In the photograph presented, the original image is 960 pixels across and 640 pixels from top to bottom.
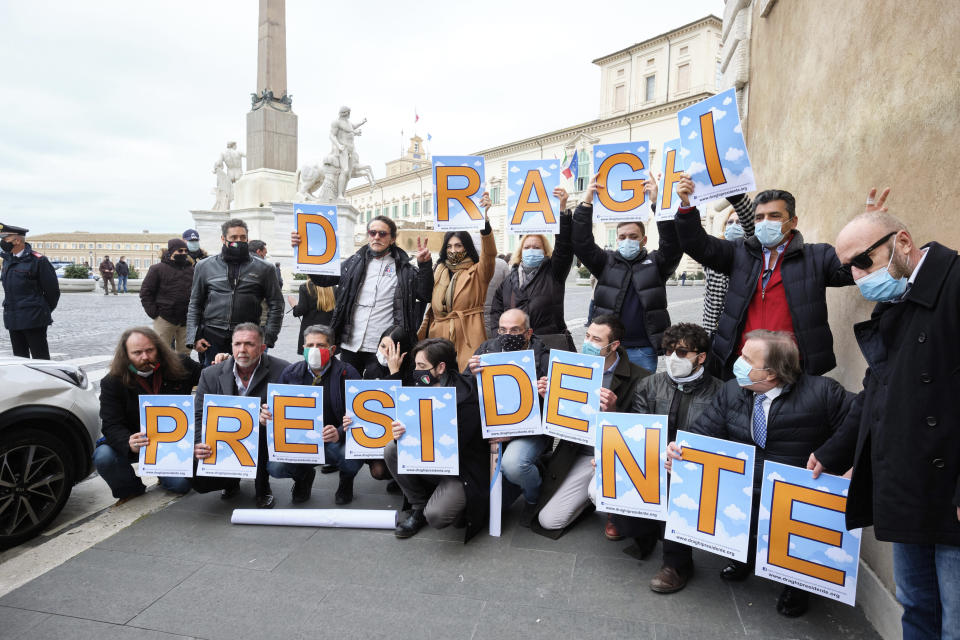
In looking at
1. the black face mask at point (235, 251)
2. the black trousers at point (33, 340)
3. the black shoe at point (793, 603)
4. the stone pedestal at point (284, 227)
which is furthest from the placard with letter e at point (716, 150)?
the stone pedestal at point (284, 227)

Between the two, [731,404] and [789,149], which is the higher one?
[789,149]

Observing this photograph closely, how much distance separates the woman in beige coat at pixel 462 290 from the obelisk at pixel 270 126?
18848 millimetres

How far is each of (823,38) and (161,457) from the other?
17.3 ft

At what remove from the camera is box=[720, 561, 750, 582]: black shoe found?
3178 mm

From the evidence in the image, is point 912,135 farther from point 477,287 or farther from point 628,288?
point 477,287

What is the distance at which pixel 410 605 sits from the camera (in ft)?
9.72

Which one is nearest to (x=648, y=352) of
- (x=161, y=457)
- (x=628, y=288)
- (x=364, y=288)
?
(x=628, y=288)

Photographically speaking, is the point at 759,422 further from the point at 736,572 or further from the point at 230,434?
the point at 230,434

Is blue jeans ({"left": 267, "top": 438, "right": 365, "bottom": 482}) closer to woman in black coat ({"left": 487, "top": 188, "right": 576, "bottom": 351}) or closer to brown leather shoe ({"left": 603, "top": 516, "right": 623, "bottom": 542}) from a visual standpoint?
woman in black coat ({"left": 487, "top": 188, "right": 576, "bottom": 351})

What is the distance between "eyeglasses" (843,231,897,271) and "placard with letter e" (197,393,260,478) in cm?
351

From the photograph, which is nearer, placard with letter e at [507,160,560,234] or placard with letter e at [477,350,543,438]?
placard with letter e at [477,350,543,438]

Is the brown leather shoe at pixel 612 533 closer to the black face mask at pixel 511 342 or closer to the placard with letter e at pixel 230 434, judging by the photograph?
the black face mask at pixel 511 342

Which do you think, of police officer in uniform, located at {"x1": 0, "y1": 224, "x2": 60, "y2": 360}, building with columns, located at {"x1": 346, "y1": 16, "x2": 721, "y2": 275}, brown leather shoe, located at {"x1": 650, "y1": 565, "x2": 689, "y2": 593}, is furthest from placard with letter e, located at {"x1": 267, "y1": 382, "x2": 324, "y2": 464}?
building with columns, located at {"x1": 346, "y1": 16, "x2": 721, "y2": 275}

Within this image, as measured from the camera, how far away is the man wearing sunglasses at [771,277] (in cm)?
317
